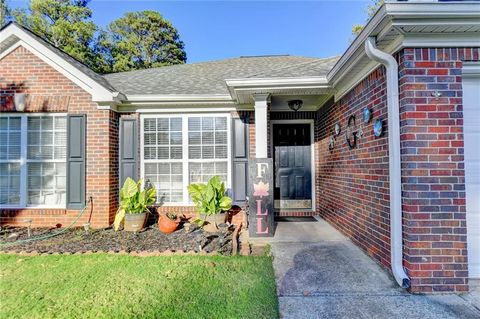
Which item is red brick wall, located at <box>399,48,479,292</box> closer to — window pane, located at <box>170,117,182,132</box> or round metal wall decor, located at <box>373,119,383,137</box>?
round metal wall decor, located at <box>373,119,383,137</box>

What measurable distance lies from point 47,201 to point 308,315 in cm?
551

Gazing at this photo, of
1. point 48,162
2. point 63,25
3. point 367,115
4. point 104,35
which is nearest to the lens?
point 367,115

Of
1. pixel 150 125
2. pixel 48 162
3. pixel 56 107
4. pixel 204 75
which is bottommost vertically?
pixel 48 162

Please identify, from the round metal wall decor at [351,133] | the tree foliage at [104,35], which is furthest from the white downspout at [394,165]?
the tree foliage at [104,35]

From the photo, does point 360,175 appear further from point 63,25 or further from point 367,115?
point 63,25

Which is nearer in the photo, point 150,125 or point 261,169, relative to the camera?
point 261,169

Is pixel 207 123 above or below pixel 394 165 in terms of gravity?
above

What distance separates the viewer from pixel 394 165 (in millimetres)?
2742

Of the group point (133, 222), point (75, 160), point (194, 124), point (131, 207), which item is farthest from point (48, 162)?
point (194, 124)

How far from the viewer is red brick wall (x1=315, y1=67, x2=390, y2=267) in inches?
123

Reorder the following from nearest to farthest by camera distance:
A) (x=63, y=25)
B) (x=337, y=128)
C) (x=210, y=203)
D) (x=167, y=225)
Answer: (x=337, y=128) < (x=167, y=225) < (x=210, y=203) < (x=63, y=25)

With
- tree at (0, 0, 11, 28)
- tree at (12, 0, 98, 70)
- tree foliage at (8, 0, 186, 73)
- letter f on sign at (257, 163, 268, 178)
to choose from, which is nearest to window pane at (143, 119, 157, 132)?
letter f on sign at (257, 163, 268, 178)

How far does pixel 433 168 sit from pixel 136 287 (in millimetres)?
3383

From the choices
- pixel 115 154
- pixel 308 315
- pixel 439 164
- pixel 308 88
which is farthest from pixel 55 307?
pixel 308 88
